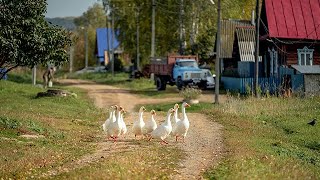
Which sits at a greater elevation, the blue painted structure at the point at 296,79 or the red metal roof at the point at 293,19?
the red metal roof at the point at 293,19

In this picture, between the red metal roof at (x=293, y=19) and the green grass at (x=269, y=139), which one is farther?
the red metal roof at (x=293, y=19)

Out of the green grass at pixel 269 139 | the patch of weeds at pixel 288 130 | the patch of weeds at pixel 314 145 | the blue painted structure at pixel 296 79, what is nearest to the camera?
the green grass at pixel 269 139

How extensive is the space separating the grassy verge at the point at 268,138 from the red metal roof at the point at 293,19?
1024 cm

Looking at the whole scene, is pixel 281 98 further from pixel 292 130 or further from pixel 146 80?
pixel 146 80

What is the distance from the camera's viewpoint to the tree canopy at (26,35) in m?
16.6

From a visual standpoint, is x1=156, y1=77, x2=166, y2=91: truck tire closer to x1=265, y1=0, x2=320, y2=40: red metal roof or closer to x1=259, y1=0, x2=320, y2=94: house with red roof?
x1=259, y1=0, x2=320, y2=94: house with red roof

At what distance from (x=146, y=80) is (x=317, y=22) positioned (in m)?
17.6

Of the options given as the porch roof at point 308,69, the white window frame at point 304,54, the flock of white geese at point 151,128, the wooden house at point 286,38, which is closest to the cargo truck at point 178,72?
the wooden house at point 286,38

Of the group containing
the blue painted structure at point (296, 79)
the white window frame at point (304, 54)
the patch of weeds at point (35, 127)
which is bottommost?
the patch of weeds at point (35, 127)

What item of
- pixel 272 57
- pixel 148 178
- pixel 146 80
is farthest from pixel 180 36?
pixel 148 178

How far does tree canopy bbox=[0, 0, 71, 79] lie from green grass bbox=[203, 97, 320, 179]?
6.42 meters

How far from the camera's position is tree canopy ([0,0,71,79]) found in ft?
54.6

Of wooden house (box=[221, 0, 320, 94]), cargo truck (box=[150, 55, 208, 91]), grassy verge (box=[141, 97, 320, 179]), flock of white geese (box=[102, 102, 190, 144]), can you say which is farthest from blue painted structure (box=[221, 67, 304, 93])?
flock of white geese (box=[102, 102, 190, 144])

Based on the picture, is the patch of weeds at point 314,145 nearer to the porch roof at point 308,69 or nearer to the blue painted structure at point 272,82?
the blue painted structure at point 272,82
